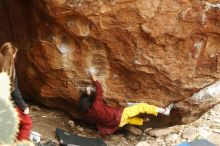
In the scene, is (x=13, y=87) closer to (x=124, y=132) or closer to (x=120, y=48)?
(x=120, y=48)

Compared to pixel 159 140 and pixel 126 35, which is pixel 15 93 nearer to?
pixel 126 35

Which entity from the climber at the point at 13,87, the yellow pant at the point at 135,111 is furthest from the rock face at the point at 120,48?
the climber at the point at 13,87

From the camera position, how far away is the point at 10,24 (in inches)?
221

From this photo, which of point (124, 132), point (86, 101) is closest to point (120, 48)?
point (86, 101)

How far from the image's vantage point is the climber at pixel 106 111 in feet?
16.7

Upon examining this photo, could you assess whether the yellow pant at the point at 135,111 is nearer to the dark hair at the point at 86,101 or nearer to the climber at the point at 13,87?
the dark hair at the point at 86,101

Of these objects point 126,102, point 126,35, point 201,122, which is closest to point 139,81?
point 126,102

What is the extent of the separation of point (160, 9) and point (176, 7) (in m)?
0.16

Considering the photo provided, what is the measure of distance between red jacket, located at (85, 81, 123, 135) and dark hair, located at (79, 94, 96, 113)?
0.15 feet

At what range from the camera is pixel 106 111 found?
5.18 metres

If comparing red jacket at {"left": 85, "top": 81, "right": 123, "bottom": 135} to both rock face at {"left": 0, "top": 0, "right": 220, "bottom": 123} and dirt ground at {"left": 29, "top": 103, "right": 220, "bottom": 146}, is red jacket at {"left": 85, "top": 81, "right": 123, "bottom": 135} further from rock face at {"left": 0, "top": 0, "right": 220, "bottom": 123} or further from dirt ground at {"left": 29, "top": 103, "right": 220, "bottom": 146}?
dirt ground at {"left": 29, "top": 103, "right": 220, "bottom": 146}

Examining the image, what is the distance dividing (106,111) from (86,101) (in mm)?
245

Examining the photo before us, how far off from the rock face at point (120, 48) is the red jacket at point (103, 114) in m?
0.15

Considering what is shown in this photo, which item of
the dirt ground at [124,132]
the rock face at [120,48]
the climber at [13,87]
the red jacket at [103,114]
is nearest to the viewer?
the climber at [13,87]
